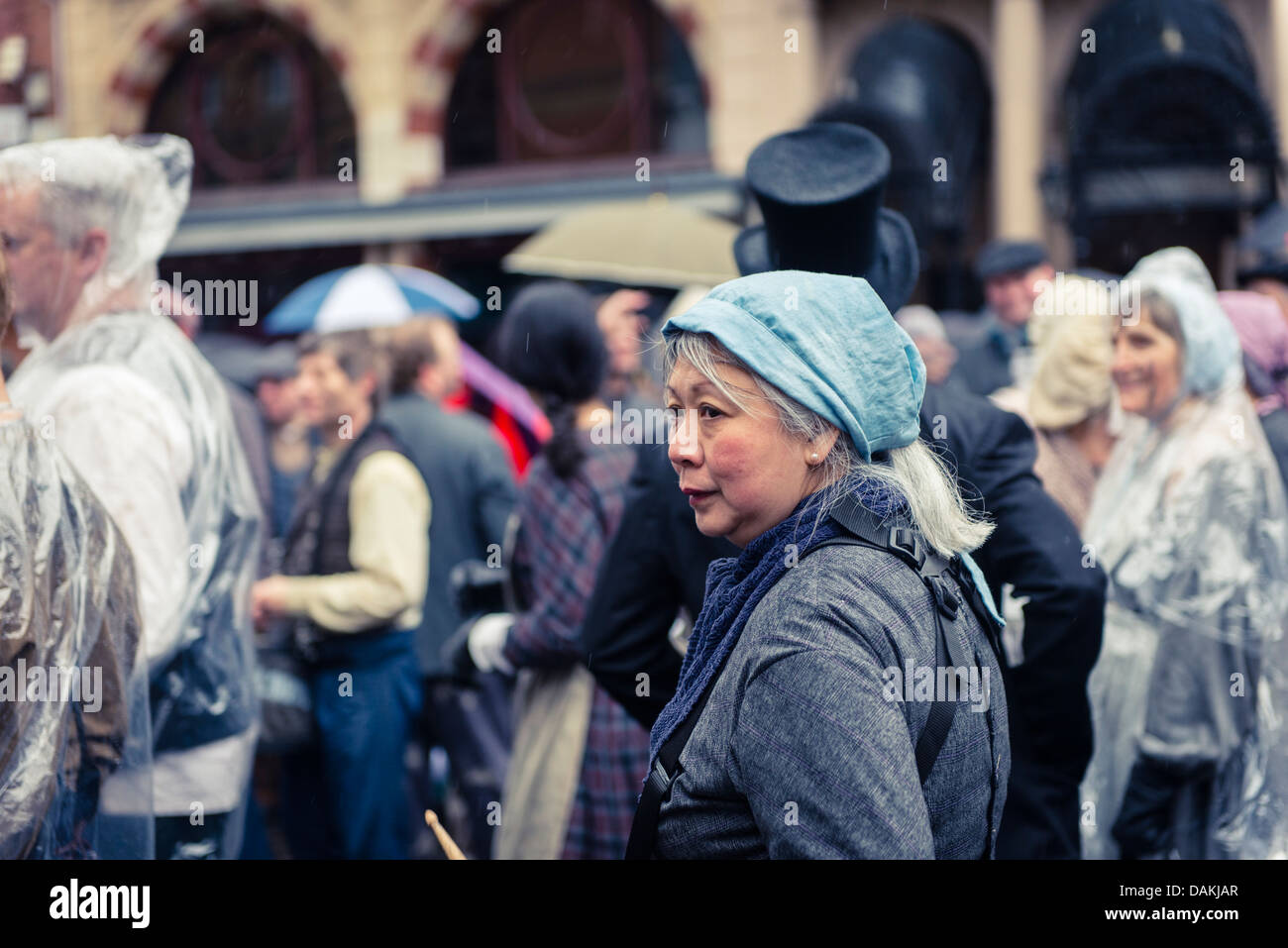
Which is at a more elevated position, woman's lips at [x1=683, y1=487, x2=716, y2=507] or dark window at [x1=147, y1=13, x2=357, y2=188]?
dark window at [x1=147, y1=13, x2=357, y2=188]

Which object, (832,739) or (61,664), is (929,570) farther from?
(61,664)

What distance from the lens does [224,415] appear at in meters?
3.38

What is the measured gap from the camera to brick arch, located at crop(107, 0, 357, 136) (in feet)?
42.6

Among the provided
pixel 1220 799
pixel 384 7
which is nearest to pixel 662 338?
pixel 1220 799

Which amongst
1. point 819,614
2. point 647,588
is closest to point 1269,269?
point 647,588

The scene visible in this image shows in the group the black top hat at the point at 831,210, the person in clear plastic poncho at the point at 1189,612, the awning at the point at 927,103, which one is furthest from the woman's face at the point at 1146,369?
the awning at the point at 927,103

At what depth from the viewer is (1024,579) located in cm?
287

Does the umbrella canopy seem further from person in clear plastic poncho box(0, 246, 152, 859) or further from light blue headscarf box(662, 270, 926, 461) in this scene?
light blue headscarf box(662, 270, 926, 461)

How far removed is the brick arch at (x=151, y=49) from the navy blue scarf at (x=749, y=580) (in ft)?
38.4

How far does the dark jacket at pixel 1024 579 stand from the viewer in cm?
285

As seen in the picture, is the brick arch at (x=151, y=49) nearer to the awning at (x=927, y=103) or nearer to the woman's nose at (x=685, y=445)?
the awning at (x=927, y=103)

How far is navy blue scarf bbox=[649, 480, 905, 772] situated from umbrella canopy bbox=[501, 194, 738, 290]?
12.2ft

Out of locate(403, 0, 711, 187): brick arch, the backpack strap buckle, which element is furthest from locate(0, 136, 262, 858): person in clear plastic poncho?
locate(403, 0, 711, 187): brick arch
